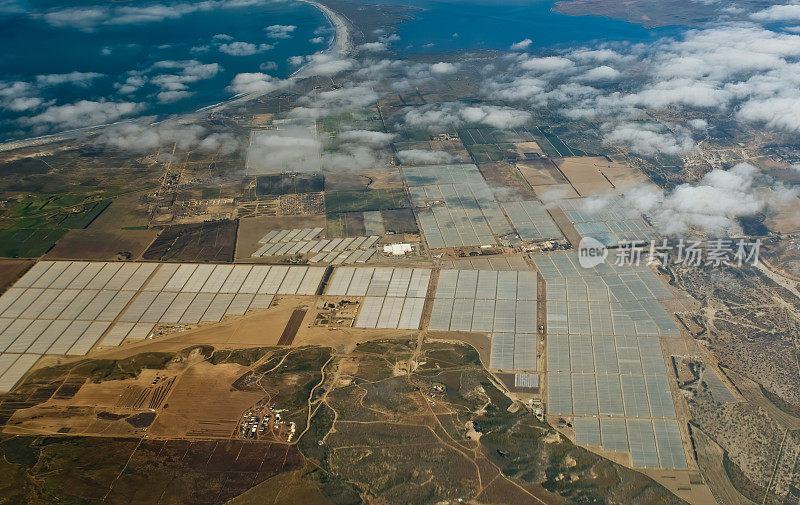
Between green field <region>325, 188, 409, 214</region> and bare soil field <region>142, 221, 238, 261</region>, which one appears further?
green field <region>325, 188, 409, 214</region>

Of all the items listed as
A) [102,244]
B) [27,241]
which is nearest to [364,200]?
[102,244]

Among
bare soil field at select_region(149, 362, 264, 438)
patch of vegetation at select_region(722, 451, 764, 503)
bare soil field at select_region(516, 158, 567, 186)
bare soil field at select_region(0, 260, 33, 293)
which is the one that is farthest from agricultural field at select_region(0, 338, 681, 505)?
bare soil field at select_region(516, 158, 567, 186)

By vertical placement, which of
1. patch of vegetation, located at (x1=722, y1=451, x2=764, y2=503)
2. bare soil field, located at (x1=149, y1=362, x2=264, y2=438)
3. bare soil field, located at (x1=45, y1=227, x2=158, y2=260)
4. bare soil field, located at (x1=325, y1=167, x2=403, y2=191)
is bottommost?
patch of vegetation, located at (x1=722, y1=451, x2=764, y2=503)

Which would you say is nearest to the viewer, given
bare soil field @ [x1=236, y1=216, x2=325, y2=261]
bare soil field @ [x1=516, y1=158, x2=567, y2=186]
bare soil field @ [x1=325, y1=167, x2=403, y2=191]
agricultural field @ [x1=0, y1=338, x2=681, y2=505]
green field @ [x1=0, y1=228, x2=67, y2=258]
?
agricultural field @ [x1=0, y1=338, x2=681, y2=505]

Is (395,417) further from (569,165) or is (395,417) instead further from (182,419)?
(569,165)

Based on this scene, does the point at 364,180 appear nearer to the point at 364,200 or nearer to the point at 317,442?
the point at 364,200

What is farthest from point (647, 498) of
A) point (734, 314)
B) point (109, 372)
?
point (109, 372)

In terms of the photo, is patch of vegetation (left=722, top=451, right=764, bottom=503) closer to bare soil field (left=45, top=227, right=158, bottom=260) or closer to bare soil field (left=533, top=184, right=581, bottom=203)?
bare soil field (left=533, top=184, right=581, bottom=203)

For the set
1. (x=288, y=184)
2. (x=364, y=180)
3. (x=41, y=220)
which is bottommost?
(x=364, y=180)

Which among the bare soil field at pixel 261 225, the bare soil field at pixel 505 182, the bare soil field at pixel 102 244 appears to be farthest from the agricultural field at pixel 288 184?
the bare soil field at pixel 505 182

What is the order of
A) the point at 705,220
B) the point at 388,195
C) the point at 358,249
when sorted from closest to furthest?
1. the point at 358,249
2. the point at 705,220
3. the point at 388,195

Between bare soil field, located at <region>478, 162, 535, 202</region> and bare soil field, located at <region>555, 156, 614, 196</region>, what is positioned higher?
bare soil field, located at <region>478, 162, 535, 202</region>
